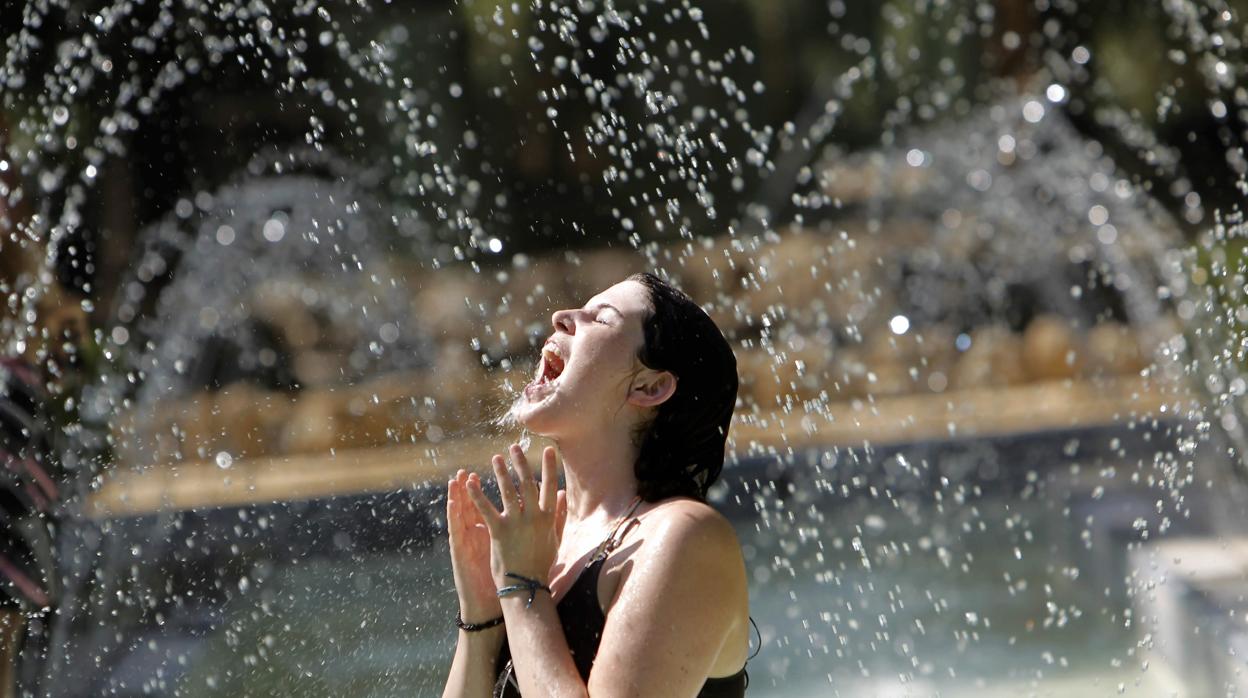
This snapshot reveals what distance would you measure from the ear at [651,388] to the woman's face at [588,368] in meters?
0.01

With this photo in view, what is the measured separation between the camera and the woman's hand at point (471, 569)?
73.7 inches

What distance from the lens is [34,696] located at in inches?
162

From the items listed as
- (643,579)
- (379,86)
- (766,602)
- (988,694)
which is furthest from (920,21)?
(643,579)

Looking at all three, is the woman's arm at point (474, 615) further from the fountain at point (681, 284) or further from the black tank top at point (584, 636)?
the fountain at point (681, 284)

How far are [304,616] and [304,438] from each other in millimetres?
6412

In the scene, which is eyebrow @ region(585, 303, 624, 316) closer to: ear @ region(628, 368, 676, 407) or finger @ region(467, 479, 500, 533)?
ear @ region(628, 368, 676, 407)

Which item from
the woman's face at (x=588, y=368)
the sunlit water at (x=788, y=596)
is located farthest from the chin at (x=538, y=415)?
the sunlit water at (x=788, y=596)

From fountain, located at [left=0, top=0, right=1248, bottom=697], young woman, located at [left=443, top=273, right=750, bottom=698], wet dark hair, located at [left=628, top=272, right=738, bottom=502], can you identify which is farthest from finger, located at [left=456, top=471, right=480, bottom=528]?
fountain, located at [left=0, top=0, right=1248, bottom=697]

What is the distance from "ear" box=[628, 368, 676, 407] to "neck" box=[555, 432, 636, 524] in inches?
2.9

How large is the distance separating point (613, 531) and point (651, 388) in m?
0.22

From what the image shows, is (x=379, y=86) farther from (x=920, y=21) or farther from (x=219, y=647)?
(x=219, y=647)

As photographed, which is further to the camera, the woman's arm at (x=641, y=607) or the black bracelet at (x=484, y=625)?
the black bracelet at (x=484, y=625)

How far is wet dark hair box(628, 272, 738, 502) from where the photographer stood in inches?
75.9

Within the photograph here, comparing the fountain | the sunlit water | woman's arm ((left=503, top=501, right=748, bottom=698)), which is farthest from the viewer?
the fountain
